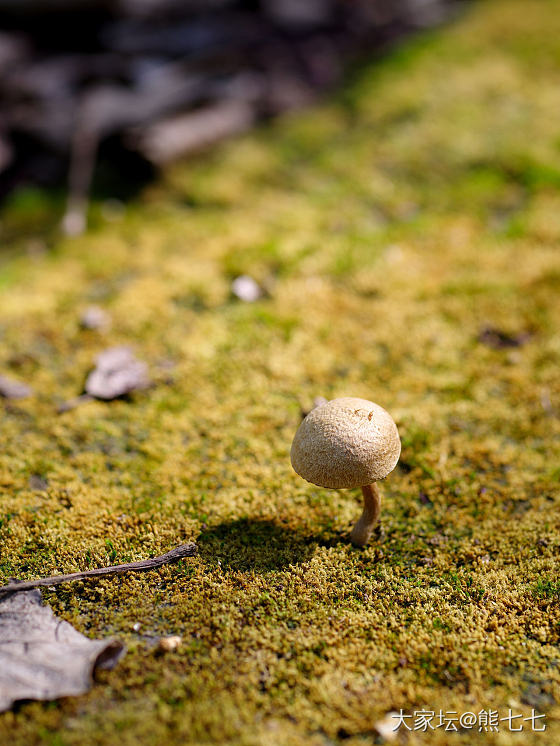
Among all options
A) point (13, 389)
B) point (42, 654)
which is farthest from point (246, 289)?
point (42, 654)

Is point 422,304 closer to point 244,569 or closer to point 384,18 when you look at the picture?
point 244,569

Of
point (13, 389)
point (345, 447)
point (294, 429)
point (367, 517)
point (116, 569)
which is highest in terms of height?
point (345, 447)

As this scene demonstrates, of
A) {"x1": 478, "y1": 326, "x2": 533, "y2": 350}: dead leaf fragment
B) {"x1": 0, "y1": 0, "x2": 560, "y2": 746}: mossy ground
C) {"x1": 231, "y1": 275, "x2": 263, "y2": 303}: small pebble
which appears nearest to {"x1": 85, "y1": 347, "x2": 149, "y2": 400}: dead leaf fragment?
{"x1": 0, "y1": 0, "x2": 560, "y2": 746}: mossy ground

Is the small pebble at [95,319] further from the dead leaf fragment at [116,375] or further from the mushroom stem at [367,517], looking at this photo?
the mushroom stem at [367,517]

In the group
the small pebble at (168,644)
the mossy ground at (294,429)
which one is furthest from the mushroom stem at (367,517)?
the small pebble at (168,644)

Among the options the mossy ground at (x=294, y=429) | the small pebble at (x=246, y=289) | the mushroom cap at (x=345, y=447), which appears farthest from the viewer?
the small pebble at (x=246, y=289)

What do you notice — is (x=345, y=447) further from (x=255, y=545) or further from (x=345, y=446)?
(x=255, y=545)

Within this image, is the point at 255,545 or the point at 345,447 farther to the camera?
the point at 255,545
